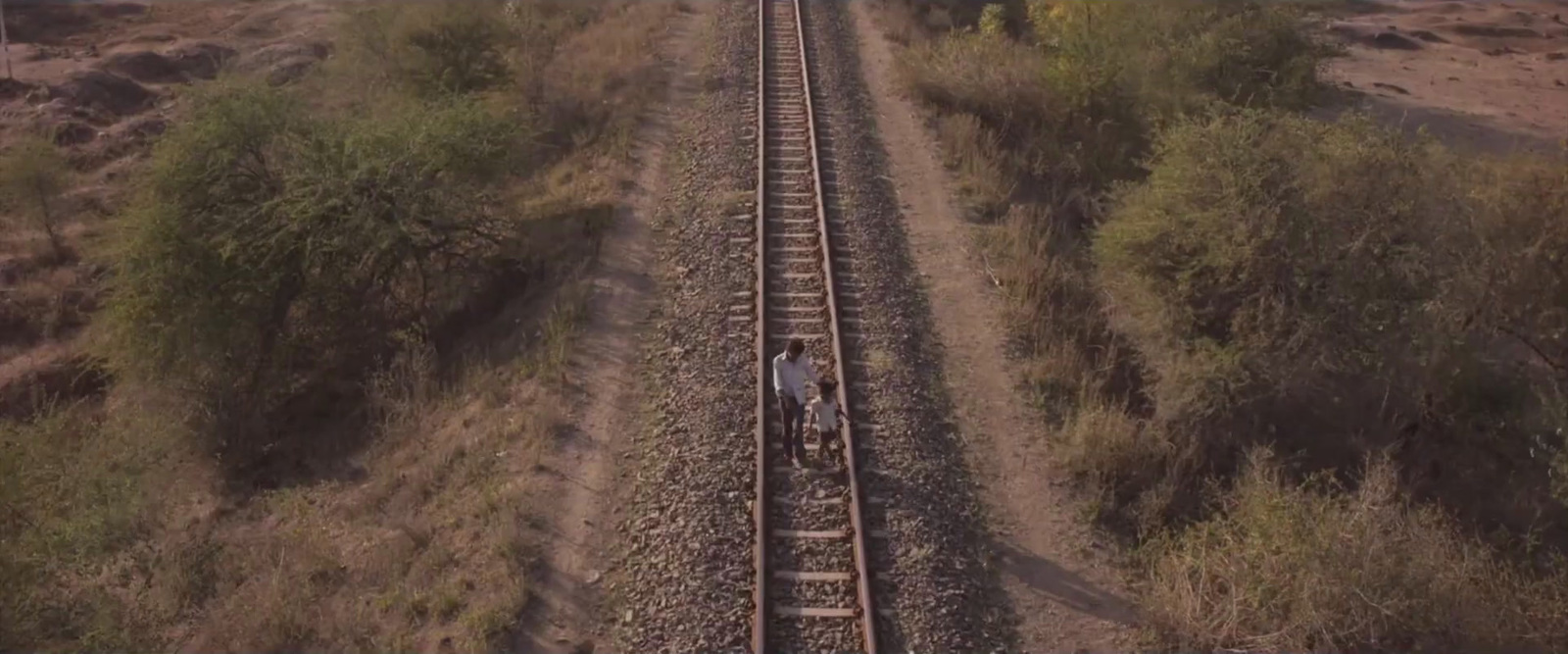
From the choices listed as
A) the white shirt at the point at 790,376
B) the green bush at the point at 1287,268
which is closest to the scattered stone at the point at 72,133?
the white shirt at the point at 790,376

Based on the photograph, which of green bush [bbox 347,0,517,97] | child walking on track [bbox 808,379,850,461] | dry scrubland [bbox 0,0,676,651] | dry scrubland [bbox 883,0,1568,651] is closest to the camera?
dry scrubland [bbox 883,0,1568,651]

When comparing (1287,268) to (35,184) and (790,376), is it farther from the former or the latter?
(35,184)

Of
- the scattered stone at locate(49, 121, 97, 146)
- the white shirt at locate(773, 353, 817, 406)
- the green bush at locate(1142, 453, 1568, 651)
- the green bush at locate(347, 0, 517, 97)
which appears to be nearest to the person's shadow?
the green bush at locate(1142, 453, 1568, 651)

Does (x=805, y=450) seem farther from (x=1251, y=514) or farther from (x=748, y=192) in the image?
(x=748, y=192)

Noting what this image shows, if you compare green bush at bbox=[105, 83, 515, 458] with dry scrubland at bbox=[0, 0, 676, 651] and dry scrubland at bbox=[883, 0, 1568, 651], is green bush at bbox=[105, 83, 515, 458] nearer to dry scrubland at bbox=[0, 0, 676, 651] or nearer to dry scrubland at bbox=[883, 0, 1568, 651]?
dry scrubland at bbox=[0, 0, 676, 651]

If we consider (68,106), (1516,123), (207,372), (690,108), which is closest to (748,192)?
(690,108)

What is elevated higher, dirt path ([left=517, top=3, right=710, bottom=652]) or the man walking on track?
the man walking on track
